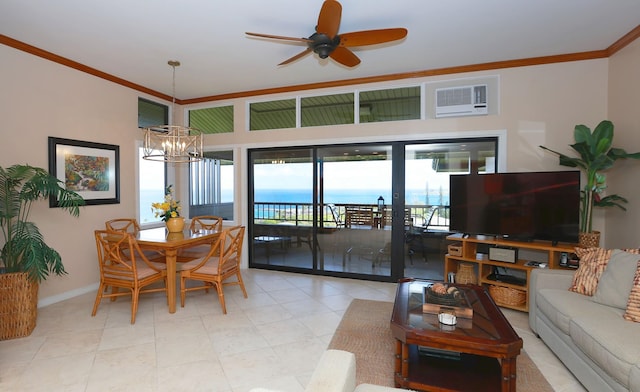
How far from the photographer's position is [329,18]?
2217mm

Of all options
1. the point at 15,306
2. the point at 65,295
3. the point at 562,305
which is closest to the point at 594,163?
the point at 562,305

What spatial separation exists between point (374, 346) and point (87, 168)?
4.01 metres

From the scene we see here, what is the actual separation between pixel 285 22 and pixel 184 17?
0.90 m

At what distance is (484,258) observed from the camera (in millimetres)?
3547

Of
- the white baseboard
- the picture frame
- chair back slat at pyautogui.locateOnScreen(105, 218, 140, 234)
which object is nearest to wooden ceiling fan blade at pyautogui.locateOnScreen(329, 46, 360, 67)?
the picture frame

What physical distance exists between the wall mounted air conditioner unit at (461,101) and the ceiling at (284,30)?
0.32m

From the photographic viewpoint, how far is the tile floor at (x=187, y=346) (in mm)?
2123

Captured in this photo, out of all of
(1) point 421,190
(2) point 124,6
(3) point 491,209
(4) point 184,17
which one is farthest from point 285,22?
(3) point 491,209

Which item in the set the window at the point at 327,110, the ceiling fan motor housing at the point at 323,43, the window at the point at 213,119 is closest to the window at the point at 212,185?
the window at the point at 213,119

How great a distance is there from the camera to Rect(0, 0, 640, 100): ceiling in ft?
8.45

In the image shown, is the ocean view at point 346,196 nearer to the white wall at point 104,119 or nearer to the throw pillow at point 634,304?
the white wall at point 104,119

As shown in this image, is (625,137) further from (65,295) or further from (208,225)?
(65,295)

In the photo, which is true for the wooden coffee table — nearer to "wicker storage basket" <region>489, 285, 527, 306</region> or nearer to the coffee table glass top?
the coffee table glass top

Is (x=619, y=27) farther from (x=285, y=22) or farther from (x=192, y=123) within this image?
(x=192, y=123)
